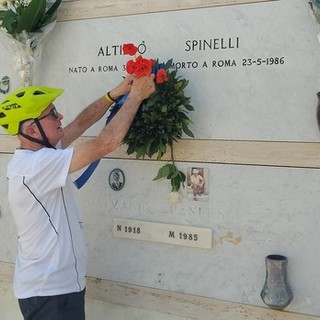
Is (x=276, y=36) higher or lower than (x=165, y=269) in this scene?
higher

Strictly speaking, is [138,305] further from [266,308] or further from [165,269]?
[266,308]

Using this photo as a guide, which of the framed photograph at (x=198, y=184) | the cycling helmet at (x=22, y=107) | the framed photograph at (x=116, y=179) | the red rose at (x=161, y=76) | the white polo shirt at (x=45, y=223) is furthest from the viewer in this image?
the framed photograph at (x=116, y=179)

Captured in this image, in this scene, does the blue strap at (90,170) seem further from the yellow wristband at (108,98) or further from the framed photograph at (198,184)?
the framed photograph at (198,184)

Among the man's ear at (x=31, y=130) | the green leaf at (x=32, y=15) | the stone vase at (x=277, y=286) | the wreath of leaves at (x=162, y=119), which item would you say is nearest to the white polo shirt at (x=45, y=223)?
the man's ear at (x=31, y=130)

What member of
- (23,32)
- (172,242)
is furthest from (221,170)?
(23,32)

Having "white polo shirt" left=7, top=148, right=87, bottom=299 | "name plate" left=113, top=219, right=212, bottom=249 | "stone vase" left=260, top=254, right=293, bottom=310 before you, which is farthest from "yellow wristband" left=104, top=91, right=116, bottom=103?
"stone vase" left=260, top=254, right=293, bottom=310

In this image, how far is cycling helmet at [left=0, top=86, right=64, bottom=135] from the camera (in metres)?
3.35

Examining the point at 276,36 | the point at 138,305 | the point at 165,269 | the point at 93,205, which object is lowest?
the point at 138,305

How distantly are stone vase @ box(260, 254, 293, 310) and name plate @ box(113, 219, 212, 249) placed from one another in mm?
481

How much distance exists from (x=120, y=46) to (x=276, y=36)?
1177 millimetres

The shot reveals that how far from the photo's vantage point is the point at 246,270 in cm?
362

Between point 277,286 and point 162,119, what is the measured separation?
1.26m

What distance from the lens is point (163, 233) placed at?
3.91 meters

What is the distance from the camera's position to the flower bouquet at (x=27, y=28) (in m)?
4.19
